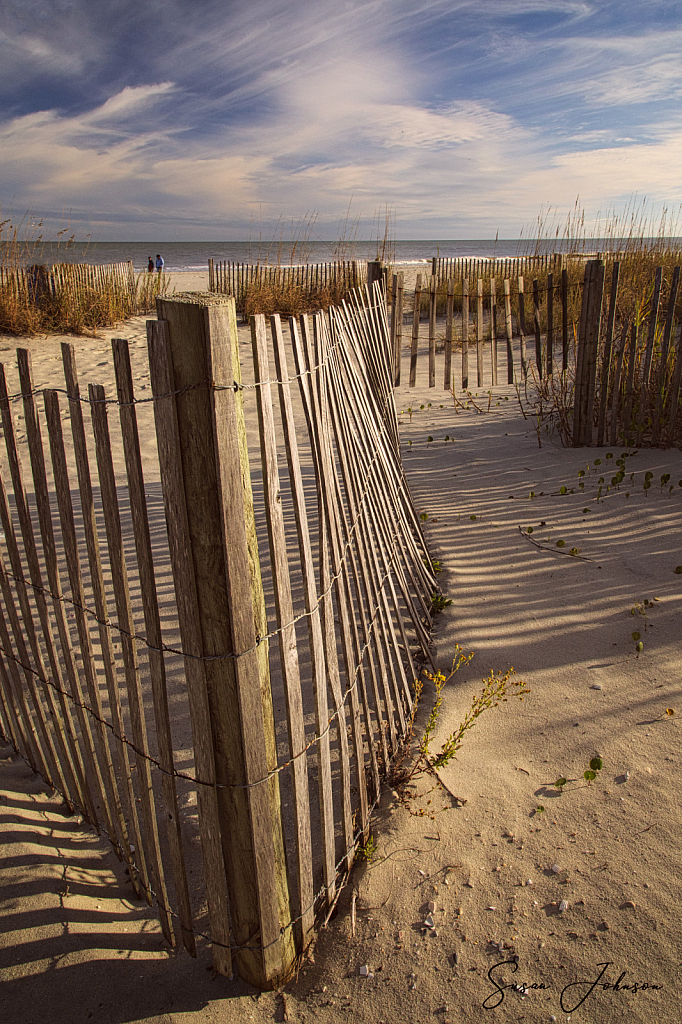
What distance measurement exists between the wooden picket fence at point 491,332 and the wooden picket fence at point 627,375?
61cm

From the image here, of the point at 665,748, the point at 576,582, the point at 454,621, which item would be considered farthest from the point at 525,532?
the point at 665,748

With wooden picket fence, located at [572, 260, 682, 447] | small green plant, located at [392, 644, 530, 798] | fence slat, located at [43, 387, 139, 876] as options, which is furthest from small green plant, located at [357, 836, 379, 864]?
wooden picket fence, located at [572, 260, 682, 447]

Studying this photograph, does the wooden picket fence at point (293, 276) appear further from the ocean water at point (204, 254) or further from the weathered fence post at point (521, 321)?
the weathered fence post at point (521, 321)

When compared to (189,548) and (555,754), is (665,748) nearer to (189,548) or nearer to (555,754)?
(555,754)

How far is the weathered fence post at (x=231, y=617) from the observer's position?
1187 mm

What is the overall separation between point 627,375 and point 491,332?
3667 mm

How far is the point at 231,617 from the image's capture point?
1.27 m

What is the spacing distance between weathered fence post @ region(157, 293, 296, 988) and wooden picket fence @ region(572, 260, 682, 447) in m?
4.09

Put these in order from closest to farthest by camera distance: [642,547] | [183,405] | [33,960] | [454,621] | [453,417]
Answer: [183,405] < [33,960] < [454,621] < [642,547] < [453,417]

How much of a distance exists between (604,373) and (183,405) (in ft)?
14.3

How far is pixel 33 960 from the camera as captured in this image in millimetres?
1557

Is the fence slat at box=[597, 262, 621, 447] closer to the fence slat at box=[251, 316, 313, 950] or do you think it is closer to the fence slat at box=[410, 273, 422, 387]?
the fence slat at box=[410, 273, 422, 387]
